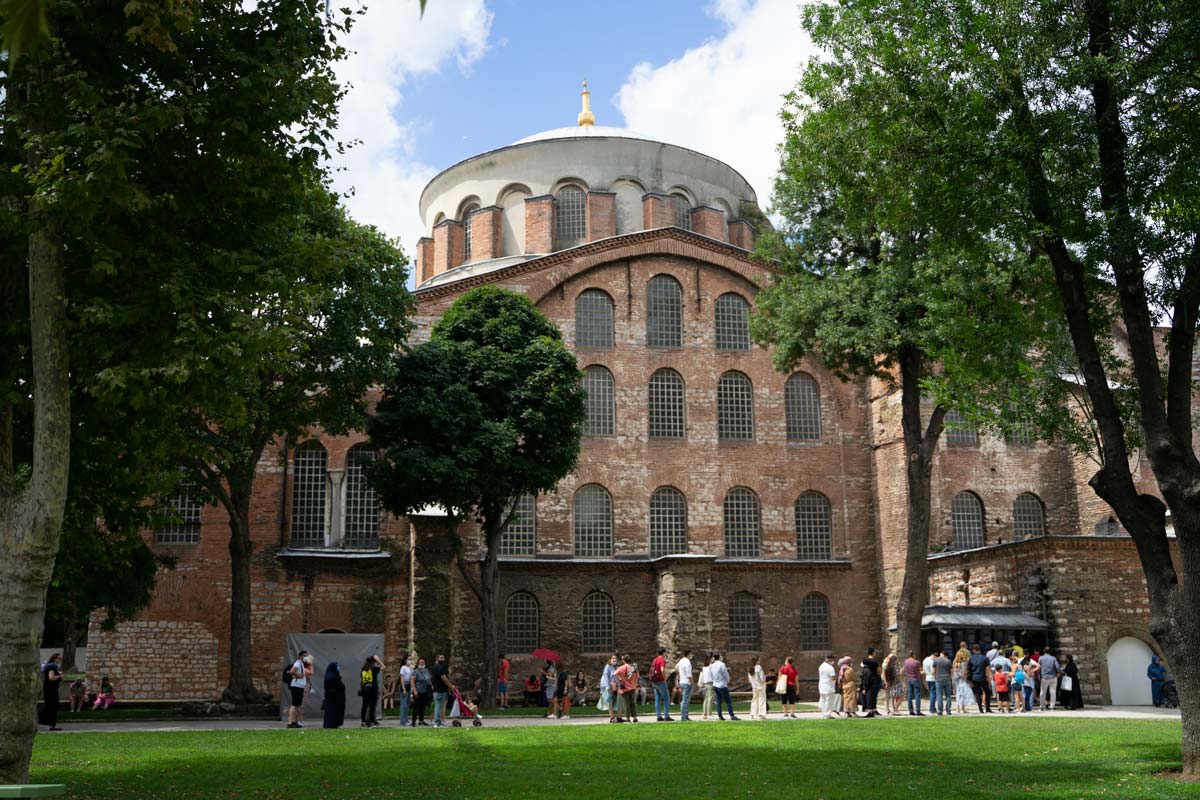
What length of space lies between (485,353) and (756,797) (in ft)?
57.6

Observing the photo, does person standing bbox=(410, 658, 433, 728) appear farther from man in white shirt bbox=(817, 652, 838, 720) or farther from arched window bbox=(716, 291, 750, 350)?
arched window bbox=(716, 291, 750, 350)

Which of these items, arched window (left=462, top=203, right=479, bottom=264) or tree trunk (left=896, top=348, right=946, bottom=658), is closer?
tree trunk (left=896, top=348, right=946, bottom=658)

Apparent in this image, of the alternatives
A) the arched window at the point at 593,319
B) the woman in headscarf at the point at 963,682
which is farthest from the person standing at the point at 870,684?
the arched window at the point at 593,319

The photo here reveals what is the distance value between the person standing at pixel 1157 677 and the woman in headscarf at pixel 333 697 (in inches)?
742

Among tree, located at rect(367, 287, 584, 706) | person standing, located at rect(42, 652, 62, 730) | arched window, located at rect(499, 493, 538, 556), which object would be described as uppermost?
tree, located at rect(367, 287, 584, 706)

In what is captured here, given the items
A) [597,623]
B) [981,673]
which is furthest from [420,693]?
[981,673]

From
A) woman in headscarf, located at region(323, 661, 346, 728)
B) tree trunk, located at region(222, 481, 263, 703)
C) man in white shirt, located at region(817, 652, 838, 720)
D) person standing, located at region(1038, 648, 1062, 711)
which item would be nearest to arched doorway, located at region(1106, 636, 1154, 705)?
person standing, located at region(1038, 648, 1062, 711)

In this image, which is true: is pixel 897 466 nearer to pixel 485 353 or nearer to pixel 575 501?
pixel 575 501

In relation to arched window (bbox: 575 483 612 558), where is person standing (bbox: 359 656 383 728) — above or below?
below

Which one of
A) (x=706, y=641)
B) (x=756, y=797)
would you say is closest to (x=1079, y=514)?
(x=706, y=641)

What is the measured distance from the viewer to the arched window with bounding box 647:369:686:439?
32.9 m

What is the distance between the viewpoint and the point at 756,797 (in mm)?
10523

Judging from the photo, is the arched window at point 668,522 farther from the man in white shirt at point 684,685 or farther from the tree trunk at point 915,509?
the man in white shirt at point 684,685

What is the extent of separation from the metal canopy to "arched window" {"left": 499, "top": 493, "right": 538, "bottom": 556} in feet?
→ 36.2
